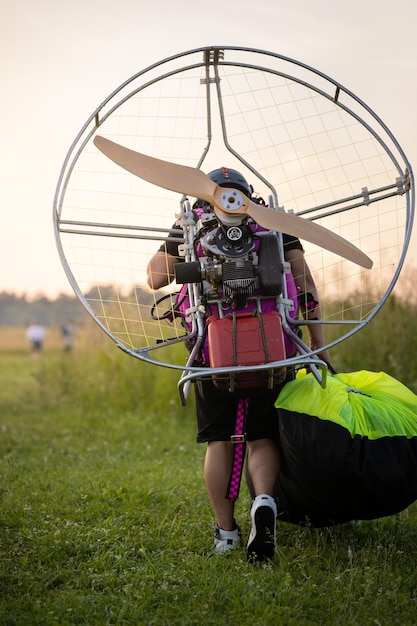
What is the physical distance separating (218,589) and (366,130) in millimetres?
2240

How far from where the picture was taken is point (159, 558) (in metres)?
3.71

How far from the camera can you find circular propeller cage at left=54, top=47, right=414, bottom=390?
363cm

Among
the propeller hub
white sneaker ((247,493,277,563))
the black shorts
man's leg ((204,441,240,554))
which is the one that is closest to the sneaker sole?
white sneaker ((247,493,277,563))

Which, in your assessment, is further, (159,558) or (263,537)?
(159,558)

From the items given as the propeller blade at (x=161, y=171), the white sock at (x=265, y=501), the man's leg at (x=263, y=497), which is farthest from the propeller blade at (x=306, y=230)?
the white sock at (x=265, y=501)

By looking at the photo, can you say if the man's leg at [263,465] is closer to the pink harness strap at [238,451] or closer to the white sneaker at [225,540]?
the pink harness strap at [238,451]

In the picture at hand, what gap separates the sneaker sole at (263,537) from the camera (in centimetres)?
353

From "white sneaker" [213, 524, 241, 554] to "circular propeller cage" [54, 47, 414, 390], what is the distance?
3.25 ft

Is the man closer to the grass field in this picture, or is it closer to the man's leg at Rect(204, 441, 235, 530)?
the man's leg at Rect(204, 441, 235, 530)

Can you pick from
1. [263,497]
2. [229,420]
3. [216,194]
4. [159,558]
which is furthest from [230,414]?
[216,194]

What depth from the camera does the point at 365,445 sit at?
3.44 m

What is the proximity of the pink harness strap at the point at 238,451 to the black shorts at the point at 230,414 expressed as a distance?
5 centimetres

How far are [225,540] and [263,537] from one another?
1.09 feet

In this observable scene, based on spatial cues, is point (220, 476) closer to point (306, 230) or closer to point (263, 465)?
point (263, 465)
